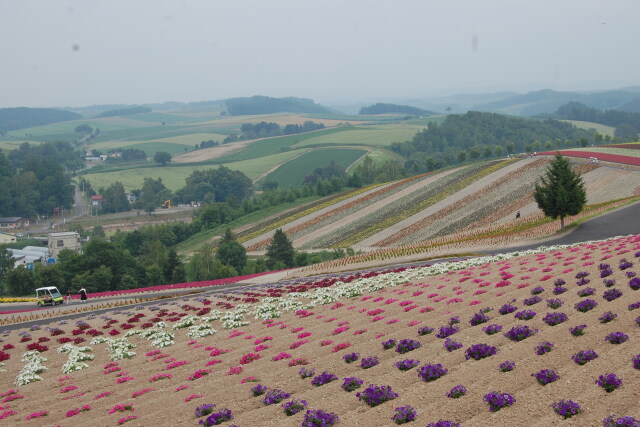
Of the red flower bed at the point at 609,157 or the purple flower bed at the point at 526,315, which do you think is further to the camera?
the red flower bed at the point at 609,157

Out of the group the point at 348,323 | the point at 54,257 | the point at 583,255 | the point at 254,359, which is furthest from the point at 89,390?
the point at 54,257

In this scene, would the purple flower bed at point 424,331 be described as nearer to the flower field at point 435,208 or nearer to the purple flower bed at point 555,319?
the purple flower bed at point 555,319

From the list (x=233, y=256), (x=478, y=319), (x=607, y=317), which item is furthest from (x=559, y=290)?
(x=233, y=256)

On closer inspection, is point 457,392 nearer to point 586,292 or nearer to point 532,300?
point 532,300

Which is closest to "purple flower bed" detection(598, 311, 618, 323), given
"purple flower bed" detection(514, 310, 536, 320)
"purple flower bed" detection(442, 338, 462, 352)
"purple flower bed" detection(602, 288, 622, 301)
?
"purple flower bed" detection(602, 288, 622, 301)

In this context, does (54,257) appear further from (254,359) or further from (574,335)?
(574,335)

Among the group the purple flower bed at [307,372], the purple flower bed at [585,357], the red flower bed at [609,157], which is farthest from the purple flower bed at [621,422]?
the red flower bed at [609,157]

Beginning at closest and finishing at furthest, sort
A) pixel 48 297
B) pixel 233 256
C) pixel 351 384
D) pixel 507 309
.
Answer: pixel 351 384
pixel 507 309
pixel 48 297
pixel 233 256
